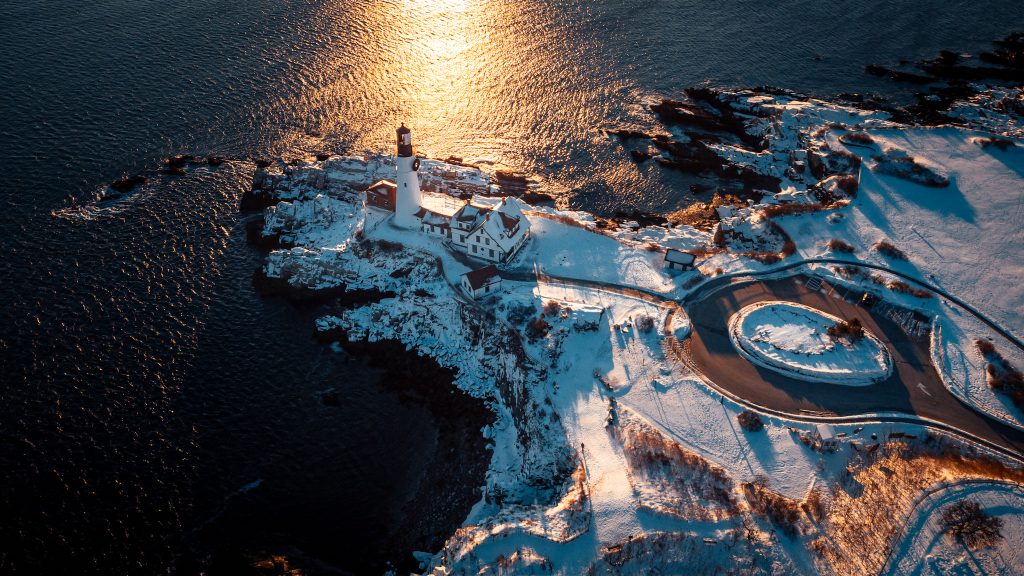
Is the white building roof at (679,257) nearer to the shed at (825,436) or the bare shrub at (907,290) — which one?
the bare shrub at (907,290)

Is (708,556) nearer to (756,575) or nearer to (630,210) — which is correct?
(756,575)

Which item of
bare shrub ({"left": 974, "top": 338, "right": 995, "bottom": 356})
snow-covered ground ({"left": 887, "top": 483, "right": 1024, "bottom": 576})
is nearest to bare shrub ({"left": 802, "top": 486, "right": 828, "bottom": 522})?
snow-covered ground ({"left": 887, "top": 483, "right": 1024, "bottom": 576})

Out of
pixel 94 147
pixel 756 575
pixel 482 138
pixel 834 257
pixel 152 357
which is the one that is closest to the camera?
pixel 756 575

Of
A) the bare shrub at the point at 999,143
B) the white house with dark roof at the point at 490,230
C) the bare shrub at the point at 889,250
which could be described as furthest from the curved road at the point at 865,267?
the bare shrub at the point at 999,143

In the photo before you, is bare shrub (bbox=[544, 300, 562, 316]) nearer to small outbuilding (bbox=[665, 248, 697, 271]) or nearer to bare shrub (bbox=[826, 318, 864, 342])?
small outbuilding (bbox=[665, 248, 697, 271])

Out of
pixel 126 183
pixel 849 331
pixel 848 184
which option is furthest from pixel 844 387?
pixel 126 183

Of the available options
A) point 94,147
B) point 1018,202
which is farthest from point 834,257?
point 94,147

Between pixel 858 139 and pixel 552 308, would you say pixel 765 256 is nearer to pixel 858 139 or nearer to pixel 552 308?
pixel 552 308
